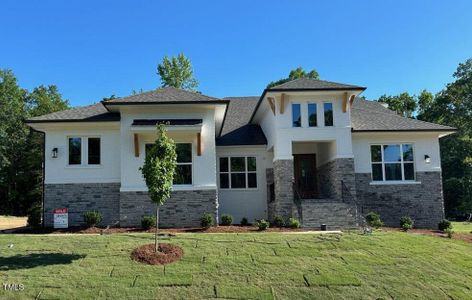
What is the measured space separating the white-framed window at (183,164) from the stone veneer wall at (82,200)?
2509 millimetres

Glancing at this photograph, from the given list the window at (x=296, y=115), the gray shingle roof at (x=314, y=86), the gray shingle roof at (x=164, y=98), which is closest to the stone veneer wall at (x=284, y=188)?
the window at (x=296, y=115)

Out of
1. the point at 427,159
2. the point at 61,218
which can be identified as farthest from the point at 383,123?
the point at 61,218

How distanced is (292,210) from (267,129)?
476 cm

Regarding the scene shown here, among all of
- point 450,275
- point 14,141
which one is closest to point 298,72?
point 14,141

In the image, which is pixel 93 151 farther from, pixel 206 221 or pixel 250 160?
pixel 250 160

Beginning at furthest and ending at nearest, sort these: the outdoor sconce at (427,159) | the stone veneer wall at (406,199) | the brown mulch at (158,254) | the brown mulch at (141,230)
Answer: the outdoor sconce at (427,159) < the stone veneer wall at (406,199) < the brown mulch at (141,230) < the brown mulch at (158,254)

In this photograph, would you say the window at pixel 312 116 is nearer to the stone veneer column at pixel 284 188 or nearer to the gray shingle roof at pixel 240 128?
the stone veneer column at pixel 284 188

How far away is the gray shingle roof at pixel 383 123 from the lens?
Result: 19.6 metres

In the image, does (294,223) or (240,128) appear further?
(240,128)

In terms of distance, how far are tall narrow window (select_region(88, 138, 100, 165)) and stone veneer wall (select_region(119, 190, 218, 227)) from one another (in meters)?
2.19

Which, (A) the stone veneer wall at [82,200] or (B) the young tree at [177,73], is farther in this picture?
(B) the young tree at [177,73]

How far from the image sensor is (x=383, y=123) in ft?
66.5

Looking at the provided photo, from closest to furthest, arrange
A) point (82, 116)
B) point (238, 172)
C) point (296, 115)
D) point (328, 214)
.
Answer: point (328, 214)
point (82, 116)
point (296, 115)
point (238, 172)

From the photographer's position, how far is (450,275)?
1124cm
